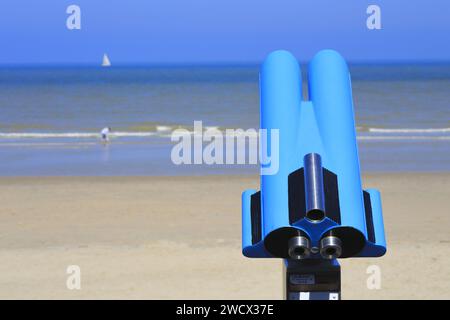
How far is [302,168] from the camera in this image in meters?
2.88

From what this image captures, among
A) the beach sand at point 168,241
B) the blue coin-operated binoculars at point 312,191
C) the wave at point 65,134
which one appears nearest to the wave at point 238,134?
the wave at point 65,134

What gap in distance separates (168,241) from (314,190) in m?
6.54

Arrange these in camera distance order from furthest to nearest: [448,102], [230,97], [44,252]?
[230,97] → [448,102] → [44,252]

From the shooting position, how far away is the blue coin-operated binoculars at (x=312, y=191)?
9.18 ft

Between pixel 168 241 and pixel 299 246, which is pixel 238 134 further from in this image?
pixel 299 246

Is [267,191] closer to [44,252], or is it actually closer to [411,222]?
[44,252]

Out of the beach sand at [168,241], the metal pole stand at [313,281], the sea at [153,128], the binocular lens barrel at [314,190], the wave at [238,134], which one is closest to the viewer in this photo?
the binocular lens barrel at [314,190]

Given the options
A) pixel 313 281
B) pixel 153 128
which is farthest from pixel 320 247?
pixel 153 128

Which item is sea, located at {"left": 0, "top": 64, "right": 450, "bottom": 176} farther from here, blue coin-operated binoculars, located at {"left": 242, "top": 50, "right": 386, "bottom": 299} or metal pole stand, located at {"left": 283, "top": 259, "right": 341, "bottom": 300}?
metal pole stand, located at {"left": 283, "top": 259, "right": 341, "bottom": 300}

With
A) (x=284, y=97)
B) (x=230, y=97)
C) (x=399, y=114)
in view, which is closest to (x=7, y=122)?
(x=399, y=114)

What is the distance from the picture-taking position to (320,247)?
2.84 metres

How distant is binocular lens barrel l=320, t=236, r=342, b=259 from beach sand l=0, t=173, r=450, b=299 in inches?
157

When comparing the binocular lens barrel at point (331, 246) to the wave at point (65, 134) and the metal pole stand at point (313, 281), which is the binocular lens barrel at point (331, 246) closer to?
the metal pole stand at point (313, 281)

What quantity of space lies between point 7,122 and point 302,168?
1197 inches
